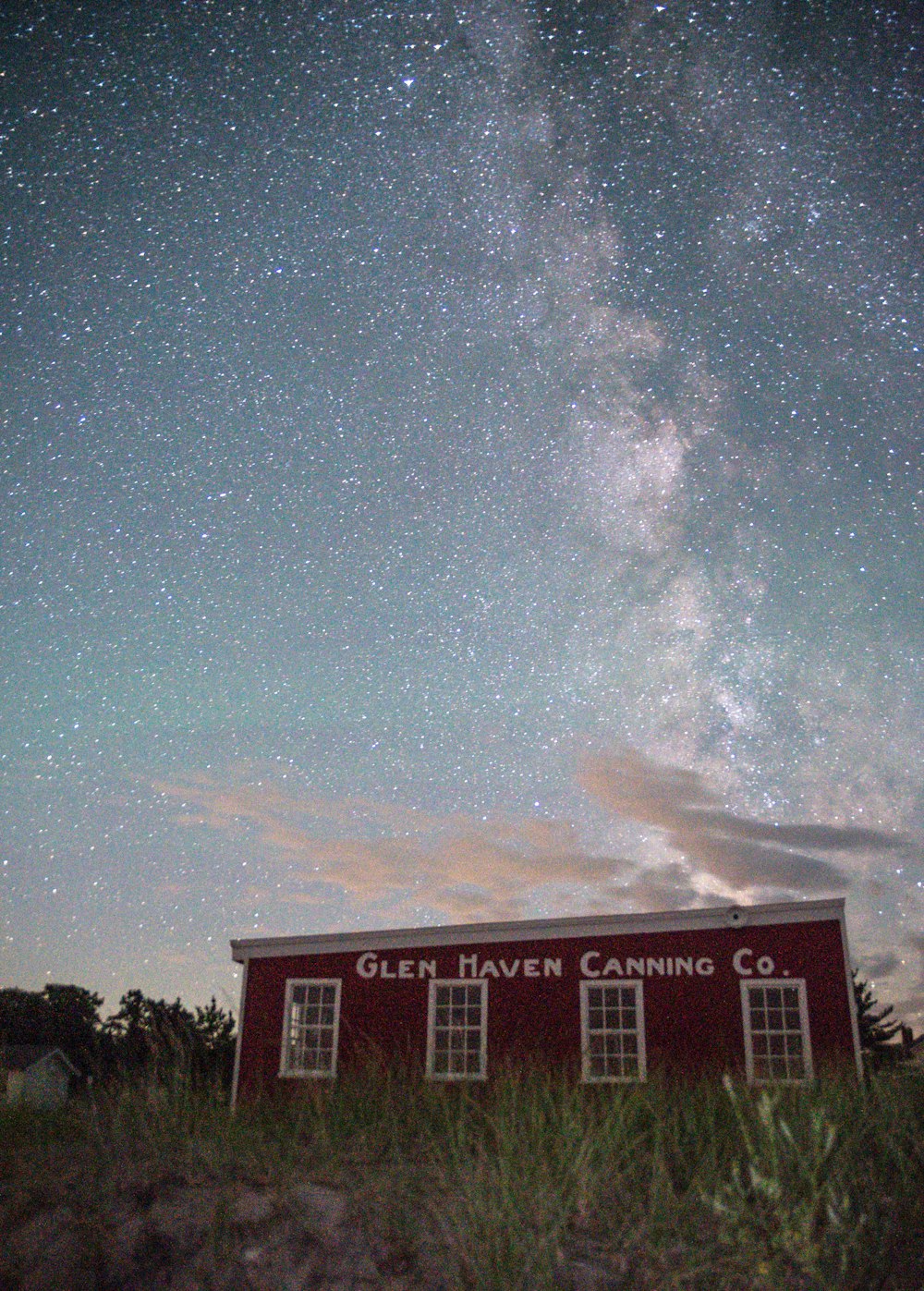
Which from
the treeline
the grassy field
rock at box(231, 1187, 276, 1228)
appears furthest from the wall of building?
the treeline

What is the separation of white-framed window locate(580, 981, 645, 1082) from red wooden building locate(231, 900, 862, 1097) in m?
0.02

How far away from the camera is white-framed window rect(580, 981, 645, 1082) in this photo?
17219 millimetres

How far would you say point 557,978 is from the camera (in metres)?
18.0

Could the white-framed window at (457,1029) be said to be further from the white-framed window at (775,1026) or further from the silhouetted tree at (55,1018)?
the silhouetted tree at (55,1018)

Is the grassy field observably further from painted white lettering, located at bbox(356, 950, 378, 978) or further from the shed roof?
the shed roof

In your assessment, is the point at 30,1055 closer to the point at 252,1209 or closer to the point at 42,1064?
the point at 42,1064

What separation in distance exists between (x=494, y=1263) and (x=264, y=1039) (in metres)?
14.0

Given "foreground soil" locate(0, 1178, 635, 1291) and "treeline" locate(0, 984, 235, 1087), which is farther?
"treeline" locate(0, 984, 235, 1087)

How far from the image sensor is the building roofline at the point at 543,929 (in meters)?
16.8

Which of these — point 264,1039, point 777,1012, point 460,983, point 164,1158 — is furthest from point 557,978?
point 164,1158

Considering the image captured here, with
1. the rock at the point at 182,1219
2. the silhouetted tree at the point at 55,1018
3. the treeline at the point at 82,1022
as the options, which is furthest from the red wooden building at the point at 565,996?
the silhouetted tree at the point at 55,1018

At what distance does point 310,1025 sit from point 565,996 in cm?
507

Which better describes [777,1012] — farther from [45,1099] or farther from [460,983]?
[45,1099]

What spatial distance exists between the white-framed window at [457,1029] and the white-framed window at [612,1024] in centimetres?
188
